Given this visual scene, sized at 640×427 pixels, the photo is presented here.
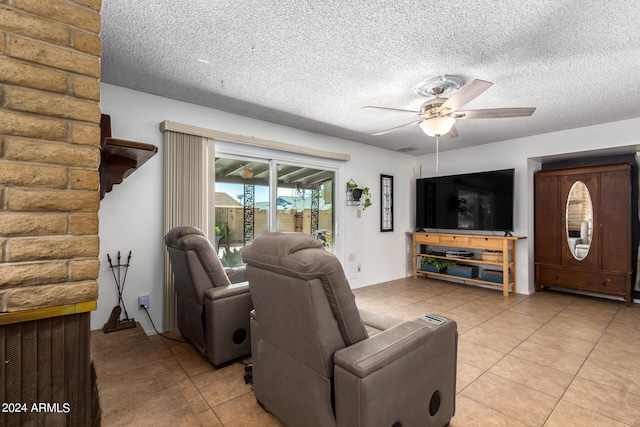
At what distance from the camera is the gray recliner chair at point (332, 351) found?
1.24 m

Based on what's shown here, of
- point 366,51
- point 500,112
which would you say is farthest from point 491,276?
point 366,51

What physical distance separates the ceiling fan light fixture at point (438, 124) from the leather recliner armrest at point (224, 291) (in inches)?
83.8

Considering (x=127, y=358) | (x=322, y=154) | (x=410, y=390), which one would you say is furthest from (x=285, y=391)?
(x=322, y=154)

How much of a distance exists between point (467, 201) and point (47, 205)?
522 centimetres

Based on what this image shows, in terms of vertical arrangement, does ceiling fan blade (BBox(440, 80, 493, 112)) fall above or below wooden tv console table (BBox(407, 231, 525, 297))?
above

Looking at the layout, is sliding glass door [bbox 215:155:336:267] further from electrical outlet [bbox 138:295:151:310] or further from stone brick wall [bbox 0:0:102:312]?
stone brick wall [bbox 0:0:102:312]

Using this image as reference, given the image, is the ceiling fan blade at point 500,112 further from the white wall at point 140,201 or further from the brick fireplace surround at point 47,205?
the brick fireplace surround at point 47,205

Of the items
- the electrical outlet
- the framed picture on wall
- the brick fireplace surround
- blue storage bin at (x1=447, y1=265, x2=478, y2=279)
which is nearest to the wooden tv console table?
blue storage bin at (x1=447, y1=265, x2=478, y2=279)

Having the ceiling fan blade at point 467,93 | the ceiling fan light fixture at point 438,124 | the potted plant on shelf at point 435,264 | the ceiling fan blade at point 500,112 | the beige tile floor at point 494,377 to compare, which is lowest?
the beige tile floor at point 494,377

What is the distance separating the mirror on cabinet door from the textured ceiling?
1.22 m

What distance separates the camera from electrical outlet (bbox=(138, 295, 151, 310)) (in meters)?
2.87

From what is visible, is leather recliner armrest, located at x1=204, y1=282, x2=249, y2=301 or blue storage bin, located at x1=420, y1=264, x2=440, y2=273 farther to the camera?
blue storage bin, located at x1=420, y1=264, x2=440, y2=273

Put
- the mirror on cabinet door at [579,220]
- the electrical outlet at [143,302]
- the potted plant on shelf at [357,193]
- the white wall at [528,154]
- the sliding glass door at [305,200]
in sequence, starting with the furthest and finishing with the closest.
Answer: the potted plant on shelf at [357,193], the mirror on cabinet door at [579,220], the sliding glass door at [305,200], the white wall at [528,154], the electrical outlet at [143,302]

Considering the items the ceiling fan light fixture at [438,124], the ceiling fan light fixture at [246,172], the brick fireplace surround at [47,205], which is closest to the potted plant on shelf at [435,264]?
the ceiling fan light fixture at [438,124]
